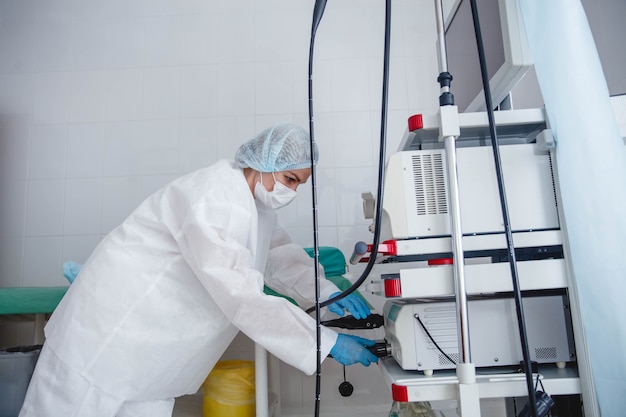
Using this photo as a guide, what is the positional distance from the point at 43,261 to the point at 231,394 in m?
1.26

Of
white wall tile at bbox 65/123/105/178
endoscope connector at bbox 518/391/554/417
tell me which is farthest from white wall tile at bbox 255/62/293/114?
endoscope connector at bbox 518/391/554/417

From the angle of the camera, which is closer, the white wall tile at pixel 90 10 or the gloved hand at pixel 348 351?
the gloved hand at pixel 348 351

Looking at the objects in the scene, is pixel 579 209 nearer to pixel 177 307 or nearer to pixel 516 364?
pixel 516 364

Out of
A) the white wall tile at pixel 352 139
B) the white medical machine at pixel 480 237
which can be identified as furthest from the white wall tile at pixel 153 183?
the white medical machine at pixel 480 237

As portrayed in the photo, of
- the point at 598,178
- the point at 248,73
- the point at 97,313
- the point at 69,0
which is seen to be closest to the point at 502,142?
→ the point at 598,178

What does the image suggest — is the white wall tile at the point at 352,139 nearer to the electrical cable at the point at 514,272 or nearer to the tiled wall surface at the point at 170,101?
the tiled wall surface at the point at 170,101

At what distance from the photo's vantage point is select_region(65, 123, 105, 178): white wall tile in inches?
84.7

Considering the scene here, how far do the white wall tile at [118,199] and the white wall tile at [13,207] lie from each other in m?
0.41

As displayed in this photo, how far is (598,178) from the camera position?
913 mm

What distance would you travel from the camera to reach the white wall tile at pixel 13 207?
2121 millimetres

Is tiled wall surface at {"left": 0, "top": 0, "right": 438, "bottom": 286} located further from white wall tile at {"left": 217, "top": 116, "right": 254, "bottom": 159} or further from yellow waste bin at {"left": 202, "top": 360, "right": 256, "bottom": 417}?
yellow waste bin at {"left": 202, "top": 360, "right": 256, "bottom": 417}

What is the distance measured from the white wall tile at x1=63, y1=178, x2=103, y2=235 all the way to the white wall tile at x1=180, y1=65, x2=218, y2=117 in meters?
0.58

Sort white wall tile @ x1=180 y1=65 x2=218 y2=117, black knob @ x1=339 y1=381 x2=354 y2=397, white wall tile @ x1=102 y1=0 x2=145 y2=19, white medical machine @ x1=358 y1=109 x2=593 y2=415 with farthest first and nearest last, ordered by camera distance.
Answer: white wall tile @ x1=102 y1=0 x2=145 y2=19 < white wall tile @ x1=180 y1=65 x2=218 y2=117 < black knob @ x1=339 y1=381 x2=354 y2=397 < white medical machine @ x1=358 y1=109 x2=593 y2=415

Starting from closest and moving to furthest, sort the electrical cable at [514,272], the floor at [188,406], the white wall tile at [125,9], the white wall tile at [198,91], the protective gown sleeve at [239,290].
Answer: the electrical cable at [514,272] → the protective gown sleeve at [239,290] → the floor at [188,406] → the white wall tile at [198,91] → the white wall tile at [125,9]
